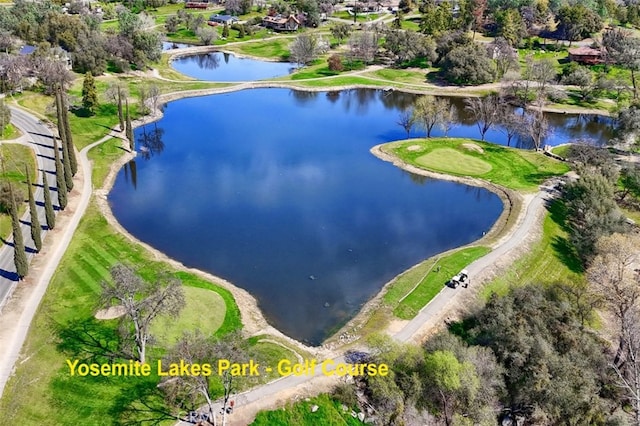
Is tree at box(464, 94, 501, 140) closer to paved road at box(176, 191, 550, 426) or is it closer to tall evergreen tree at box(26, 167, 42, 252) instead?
paved road at box(176, 191, 550, 426)

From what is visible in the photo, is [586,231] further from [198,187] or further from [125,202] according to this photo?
[125,202]

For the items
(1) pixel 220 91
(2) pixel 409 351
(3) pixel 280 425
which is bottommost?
(3) pixel 280 425

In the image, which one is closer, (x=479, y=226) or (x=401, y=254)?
(x=401, y=254)

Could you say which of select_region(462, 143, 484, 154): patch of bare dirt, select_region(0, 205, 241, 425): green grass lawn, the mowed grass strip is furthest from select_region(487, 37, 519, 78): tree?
select_region(0, 205, 241, 425): green grass lawn

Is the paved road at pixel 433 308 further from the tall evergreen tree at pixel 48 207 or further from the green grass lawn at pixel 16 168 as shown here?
the green grass lawn at pixel 16 168

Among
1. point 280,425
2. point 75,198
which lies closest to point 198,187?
point 75,198

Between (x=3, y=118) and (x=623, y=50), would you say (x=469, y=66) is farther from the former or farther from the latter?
(x=3, y=118)
